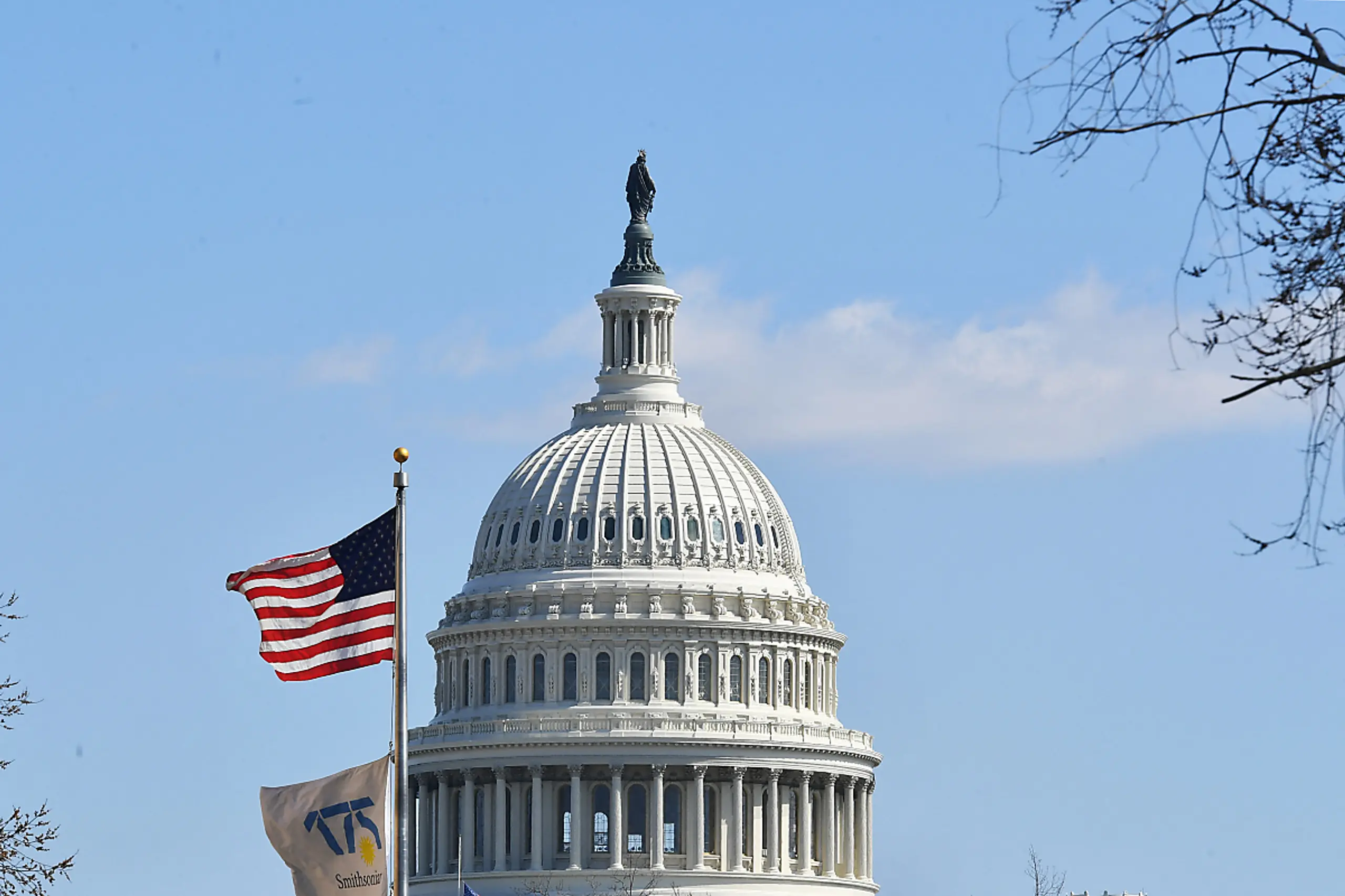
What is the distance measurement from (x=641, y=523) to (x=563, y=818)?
16.8m

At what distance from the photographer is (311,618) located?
163ft

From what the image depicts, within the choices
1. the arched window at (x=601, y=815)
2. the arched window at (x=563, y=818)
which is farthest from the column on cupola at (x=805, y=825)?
the arched window at (x=601, y=815)

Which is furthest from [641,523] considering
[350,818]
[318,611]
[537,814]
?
[350,818]

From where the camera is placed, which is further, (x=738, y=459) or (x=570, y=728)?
(x=738, y=459)

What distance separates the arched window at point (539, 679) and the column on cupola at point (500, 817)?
15.8 ft

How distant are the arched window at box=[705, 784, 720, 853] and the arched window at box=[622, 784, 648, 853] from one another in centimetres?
172

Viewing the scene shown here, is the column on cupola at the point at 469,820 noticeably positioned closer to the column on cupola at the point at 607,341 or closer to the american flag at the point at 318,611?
the column on cupola at the point at 607,341

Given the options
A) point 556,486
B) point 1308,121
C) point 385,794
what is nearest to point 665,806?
point 556,486

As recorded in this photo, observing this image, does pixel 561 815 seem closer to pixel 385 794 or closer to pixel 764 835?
pixel 764 835

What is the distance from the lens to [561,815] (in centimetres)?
17288

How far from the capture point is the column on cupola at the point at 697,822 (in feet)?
554

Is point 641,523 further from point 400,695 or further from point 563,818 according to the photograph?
point 400,695

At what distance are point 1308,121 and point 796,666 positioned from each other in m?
152

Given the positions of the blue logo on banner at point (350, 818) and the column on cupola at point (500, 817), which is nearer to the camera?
the blue logo on banner at point (350, 818)
